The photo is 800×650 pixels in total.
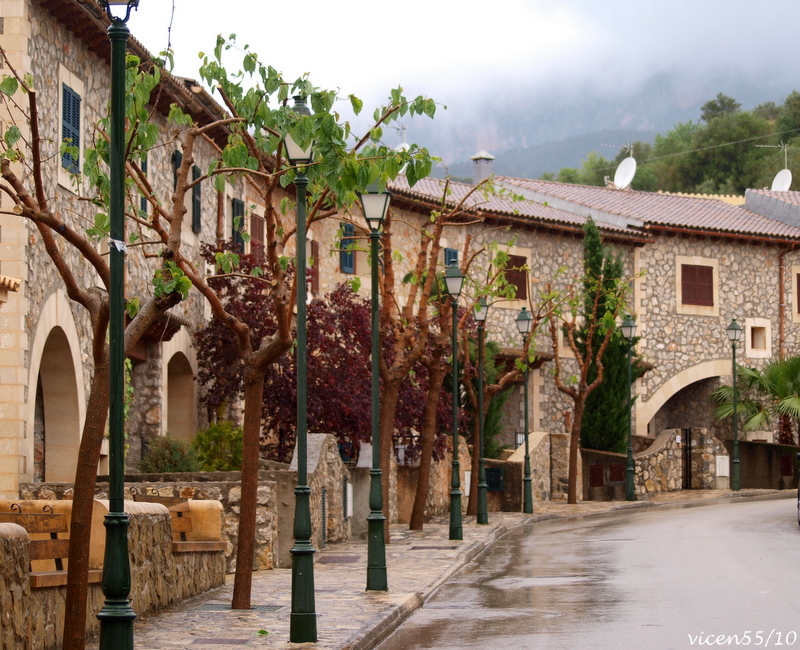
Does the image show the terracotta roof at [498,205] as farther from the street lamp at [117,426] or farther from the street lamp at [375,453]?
the street lamp at [117,426]

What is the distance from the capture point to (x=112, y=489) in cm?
686

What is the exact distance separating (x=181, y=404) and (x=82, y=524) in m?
16.2

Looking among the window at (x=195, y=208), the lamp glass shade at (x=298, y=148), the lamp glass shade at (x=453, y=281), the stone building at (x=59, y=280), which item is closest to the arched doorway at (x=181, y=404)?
the stone building at (x=59, y=280)

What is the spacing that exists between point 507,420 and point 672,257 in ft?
27.7

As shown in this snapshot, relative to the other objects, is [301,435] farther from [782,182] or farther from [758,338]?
[782,182]

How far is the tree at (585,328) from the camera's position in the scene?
32375 millimetres

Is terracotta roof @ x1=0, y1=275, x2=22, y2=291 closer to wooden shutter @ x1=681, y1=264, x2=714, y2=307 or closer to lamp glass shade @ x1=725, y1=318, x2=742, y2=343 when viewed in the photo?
lamp glass shade @ x1=725, y1=318, x2=742, y2=343

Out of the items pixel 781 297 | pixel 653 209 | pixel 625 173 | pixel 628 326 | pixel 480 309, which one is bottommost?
pixel 480 309

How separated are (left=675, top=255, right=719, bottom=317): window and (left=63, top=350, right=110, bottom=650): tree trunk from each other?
117 ft

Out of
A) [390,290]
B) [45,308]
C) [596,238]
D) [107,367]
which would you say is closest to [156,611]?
[107,367]

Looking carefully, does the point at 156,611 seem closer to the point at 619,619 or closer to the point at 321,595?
the point at 321,595

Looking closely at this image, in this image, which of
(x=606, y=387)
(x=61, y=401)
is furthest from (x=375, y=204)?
(x=606, y=387)

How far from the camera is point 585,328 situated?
1455 inches

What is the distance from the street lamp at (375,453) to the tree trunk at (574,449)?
63.6ft
